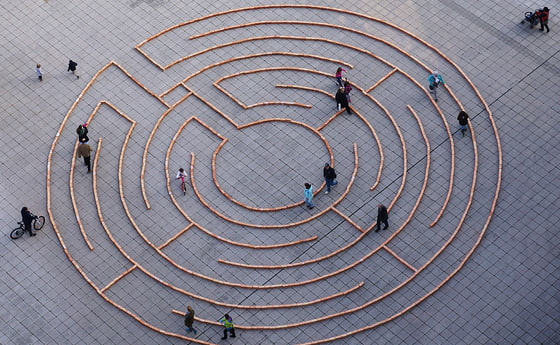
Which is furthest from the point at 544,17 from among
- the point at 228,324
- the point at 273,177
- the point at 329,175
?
the point at 228,324

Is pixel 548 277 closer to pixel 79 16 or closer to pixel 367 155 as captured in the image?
pixel 367 155

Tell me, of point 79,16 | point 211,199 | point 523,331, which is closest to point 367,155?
point 211,199

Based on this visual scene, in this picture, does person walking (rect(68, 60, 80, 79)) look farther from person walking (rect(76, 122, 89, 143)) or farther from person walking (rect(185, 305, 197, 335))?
person walking (rect(185, 305, 197, 335))

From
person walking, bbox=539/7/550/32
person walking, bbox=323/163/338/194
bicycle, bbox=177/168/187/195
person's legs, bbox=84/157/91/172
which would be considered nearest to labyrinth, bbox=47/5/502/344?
person's legs, bbox=84/157/91/172

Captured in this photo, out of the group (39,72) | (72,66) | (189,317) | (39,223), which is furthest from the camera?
(39,72)

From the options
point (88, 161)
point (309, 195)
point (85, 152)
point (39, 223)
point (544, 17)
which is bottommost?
point (309, 195)

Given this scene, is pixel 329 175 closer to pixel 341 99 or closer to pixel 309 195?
pixel 309 195
